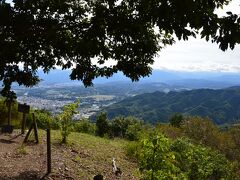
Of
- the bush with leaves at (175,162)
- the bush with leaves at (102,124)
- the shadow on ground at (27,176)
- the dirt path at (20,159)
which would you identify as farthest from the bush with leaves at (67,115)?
the bush with leaves at (102,124)

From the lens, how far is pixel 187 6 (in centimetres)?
593

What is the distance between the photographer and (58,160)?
1574 centimetres

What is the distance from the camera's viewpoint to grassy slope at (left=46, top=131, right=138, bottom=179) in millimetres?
14945

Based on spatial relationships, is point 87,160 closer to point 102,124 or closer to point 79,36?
point 79,36

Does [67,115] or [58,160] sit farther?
[67,115]

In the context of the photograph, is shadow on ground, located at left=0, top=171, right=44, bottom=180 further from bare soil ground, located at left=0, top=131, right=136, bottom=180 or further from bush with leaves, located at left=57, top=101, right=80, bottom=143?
bush with leaves, located at left=57, top=101, right=80, bottom=143

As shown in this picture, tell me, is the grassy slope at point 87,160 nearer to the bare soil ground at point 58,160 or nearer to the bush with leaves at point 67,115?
the bare soil ground at point 58,160

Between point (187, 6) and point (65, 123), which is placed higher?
point (187, 6)

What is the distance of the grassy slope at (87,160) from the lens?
14.9 meters

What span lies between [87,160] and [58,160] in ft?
5.33

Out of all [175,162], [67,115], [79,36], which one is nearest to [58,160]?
[67,115]

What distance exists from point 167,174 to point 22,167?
6518 millimetres

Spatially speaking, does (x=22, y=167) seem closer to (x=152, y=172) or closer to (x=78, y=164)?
(x=78, y=164)

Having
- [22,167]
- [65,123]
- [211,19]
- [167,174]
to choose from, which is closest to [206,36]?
[211,19]
